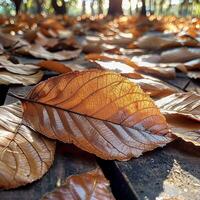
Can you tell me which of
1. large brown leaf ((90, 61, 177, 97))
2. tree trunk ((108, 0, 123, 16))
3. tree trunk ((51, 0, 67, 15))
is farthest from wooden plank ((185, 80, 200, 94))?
tree trunk ((51, 0, 67, 15))

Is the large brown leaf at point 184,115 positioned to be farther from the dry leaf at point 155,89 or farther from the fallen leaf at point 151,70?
the fallen leaf at point 151,70

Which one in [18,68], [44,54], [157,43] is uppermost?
[18,68]

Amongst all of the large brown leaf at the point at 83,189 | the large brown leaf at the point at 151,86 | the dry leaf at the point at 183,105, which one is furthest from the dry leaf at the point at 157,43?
the large brown leaf at the point at 83,189

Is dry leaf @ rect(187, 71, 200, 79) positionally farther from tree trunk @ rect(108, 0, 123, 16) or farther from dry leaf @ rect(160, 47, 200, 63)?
tree trunk @ rect(108, 0, 123, 16)

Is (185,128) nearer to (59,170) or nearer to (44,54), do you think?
(59,170)

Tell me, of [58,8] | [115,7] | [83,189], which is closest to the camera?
[83,189]

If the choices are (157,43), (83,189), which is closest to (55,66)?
(83,189)

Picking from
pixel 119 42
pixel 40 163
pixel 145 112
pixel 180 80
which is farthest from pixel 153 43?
pixel 40 163
